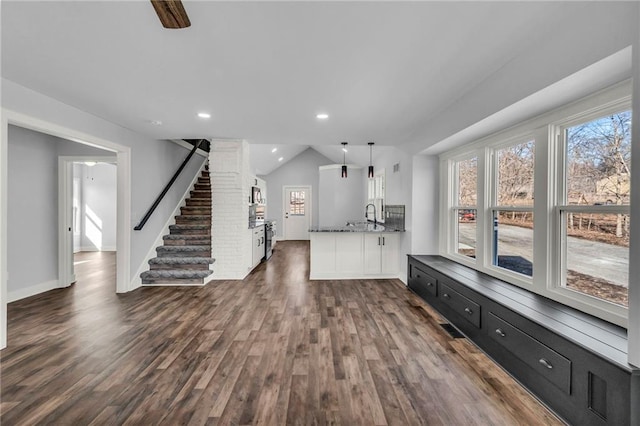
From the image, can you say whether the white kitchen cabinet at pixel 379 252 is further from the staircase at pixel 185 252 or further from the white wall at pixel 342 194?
the white wall at pixel 342 194

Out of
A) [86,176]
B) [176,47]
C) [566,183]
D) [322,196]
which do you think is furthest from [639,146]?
[86,176]

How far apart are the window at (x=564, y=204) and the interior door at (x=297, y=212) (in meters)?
7.65

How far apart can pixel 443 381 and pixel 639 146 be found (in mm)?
1806

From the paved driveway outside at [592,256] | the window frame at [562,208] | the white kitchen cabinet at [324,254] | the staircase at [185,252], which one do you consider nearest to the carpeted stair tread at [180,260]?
the staircase at [185,252]

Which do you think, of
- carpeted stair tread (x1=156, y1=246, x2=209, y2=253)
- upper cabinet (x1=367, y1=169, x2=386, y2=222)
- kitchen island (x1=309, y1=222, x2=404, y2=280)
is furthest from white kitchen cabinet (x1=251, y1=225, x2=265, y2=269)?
upper cabinet (x1=367, y1=169, x2=386, y2=222)

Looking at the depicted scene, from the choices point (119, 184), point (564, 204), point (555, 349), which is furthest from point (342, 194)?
point (555, 349)

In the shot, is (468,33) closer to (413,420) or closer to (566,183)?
(566,183)

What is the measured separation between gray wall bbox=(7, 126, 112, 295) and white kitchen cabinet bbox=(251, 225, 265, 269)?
301cm

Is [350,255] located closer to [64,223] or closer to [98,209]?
[64,223]

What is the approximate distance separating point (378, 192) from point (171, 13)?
19.3 ft

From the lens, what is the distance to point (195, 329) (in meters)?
2.78

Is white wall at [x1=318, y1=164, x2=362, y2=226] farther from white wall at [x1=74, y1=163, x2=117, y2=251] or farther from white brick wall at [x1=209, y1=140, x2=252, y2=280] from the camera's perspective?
white wall at [x1=74, y1=163, x2=117, y2=251]

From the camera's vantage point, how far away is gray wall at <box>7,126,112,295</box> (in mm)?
3559

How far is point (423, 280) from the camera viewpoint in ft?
12.0
